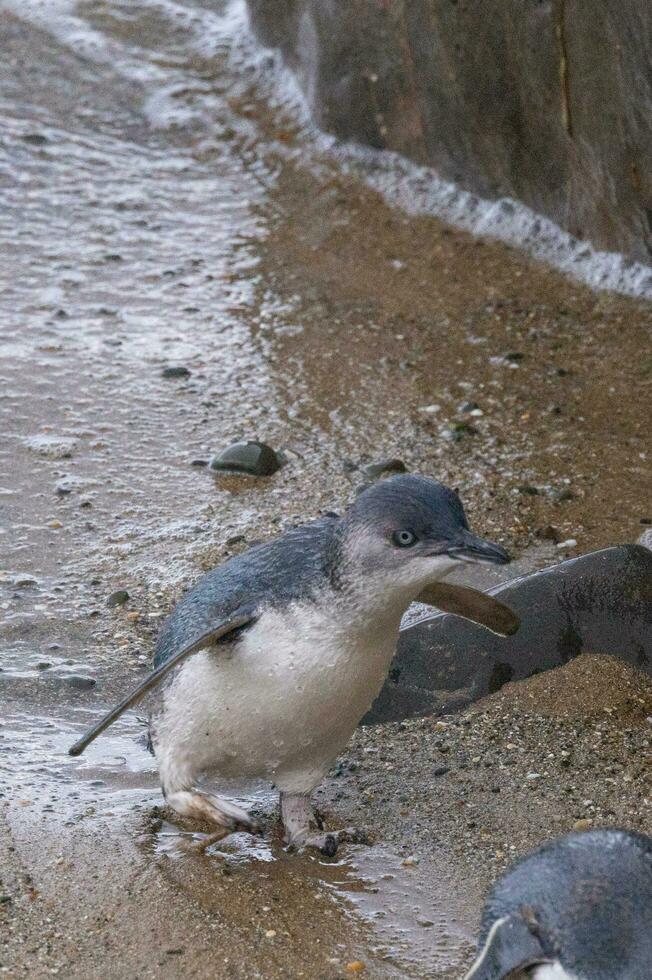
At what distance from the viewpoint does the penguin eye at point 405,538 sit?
291 centimetres

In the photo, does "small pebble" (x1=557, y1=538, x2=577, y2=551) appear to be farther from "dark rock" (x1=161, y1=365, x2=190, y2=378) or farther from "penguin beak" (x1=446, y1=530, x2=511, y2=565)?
"dark rock" (x1=161, y1=365, x2=190, y2=378)

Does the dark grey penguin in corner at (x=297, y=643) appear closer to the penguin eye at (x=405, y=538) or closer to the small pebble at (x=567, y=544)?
the penguin eye at (x=405, y=538)

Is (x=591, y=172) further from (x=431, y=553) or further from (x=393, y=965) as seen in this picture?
(x=393, y=965)

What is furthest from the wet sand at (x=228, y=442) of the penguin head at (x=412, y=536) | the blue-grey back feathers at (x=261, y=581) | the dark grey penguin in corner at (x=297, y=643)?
the penguin head at (x=412, y=536)

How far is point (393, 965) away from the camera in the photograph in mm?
2867

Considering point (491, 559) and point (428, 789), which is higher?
point (491, 559)

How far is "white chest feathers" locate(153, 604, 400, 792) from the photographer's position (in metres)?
3.04

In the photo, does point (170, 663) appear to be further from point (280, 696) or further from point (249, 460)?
point (249, 460)

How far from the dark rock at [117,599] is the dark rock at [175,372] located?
1569 mm

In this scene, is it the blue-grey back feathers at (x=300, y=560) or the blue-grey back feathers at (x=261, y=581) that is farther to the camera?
the blue-grey back feathers at (x=261, y=581)

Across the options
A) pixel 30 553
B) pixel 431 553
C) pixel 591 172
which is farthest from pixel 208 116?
pixel 431 553

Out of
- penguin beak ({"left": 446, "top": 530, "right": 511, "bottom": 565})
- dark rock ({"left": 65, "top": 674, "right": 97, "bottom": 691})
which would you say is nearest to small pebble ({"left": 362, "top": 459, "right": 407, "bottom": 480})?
dark rock ({"left": 65, "top": 674, "right": 97, "bottom": 691})

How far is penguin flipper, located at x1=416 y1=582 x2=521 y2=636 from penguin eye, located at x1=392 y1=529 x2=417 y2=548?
462 mm

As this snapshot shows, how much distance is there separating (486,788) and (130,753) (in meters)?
0.90
